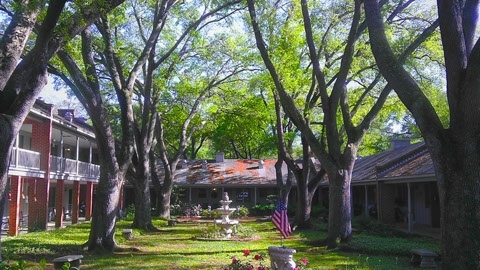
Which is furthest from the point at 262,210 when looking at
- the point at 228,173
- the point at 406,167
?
the point at 406,167

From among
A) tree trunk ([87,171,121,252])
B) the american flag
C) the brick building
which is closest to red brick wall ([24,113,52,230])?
the brick building

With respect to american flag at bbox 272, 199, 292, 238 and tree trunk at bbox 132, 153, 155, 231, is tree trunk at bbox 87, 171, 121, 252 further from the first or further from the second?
tree trunk at bbox 132, 153, 155, 231

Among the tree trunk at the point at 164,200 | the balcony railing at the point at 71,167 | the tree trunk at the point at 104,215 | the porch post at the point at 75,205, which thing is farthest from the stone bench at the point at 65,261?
the tree trunk at the point at 164,200

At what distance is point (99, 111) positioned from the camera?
50.9 feet

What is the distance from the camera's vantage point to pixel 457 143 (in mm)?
8383

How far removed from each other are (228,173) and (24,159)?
2562 cm

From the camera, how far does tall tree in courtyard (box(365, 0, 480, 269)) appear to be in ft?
26.8

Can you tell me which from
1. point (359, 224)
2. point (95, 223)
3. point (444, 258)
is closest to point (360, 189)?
point (359, 224)

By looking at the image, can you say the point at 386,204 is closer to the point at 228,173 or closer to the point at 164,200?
the point at 164,200

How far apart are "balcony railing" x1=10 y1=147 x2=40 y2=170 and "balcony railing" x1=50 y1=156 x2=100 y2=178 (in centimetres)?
194

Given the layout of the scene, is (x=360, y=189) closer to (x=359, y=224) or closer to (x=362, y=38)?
(x=359, y=224)

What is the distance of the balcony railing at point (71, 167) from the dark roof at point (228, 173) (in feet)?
39.9

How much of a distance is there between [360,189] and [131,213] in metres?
16.0

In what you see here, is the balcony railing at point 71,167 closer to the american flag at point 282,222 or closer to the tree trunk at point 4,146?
the american flag at point 282,222
